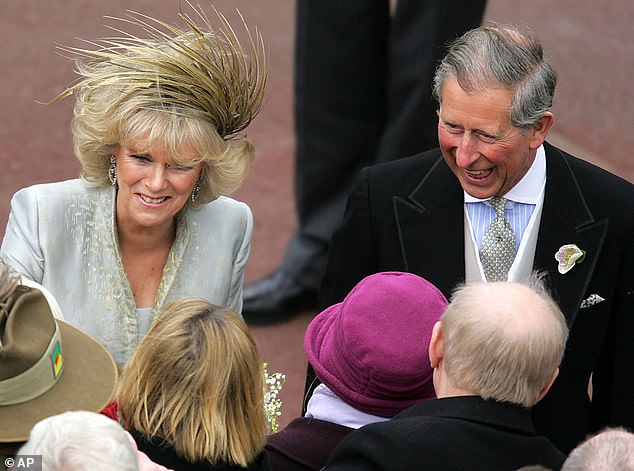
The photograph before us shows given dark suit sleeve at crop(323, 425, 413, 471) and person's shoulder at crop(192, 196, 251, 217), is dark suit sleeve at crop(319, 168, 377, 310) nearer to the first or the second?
person's shoulder at crop(192, 196, 251, 217)

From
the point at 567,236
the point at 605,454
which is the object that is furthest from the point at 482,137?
the point at 605,454

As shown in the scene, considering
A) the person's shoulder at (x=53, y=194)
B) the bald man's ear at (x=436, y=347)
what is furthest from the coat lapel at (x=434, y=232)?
the person's shoulder at (x=53, y=194)

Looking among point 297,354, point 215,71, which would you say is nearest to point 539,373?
point 215,71

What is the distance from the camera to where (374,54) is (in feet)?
18.6

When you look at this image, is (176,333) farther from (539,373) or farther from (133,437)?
(539,373)

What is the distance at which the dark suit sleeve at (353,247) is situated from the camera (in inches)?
135

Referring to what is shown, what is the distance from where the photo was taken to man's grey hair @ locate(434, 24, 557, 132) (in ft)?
Answer: 10.3

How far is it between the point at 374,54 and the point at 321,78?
28 cm

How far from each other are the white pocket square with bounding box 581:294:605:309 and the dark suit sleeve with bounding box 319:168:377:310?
0.61 metres

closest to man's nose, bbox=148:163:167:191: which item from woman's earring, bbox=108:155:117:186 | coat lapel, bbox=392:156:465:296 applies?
woman's earring, bbox=108:155:117:186

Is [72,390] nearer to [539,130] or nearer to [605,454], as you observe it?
[605,454]

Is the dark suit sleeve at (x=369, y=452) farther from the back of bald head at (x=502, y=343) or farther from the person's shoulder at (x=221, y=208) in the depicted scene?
the person's shoulder at (x=221, y=208)

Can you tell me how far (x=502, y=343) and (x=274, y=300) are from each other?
3405 mm

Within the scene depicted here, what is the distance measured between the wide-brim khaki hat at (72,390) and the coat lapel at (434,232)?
3.31 feet
